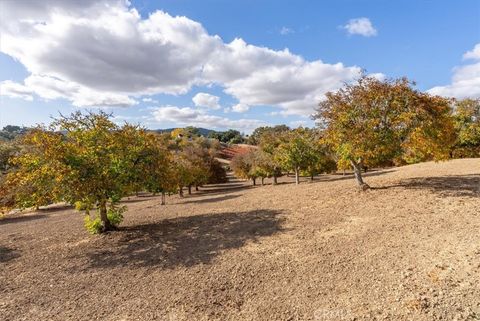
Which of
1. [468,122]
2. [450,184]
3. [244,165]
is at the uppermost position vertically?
[468,122]

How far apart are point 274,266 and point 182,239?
4632mm

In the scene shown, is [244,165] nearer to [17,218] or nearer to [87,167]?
[17,218]

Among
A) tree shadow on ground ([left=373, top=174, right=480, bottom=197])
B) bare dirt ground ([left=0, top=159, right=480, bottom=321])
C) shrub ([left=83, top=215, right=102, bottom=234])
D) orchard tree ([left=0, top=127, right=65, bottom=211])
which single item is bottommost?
bare dirt ground ([left=0, top=159, right=480, bottom=321])

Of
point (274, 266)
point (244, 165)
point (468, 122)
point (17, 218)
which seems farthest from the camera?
point (244, 165)

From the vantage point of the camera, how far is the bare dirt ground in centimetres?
647

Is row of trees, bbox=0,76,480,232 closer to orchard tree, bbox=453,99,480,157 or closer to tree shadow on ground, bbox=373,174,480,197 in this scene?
tree shadow on ground, bbox=373,174,480,197

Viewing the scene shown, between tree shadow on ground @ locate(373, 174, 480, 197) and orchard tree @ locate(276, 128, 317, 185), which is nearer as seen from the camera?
tree shadow on ground @ locate(373, 174, 480, 197)

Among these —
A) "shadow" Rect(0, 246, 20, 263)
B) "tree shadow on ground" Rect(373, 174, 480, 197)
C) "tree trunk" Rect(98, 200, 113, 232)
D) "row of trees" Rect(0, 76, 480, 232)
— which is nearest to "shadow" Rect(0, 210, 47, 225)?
"shadow" Rect(0, 246, 20, 263)

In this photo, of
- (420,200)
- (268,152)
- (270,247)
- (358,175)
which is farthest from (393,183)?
(268,152)

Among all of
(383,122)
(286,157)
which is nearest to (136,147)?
(383,122)

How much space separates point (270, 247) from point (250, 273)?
1.79 metres

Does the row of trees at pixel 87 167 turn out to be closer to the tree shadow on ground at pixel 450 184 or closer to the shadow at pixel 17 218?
the tree shadow on ground at pixel 450 184

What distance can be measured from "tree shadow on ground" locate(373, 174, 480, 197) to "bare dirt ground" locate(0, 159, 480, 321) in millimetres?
209

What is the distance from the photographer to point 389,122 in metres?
14.1
